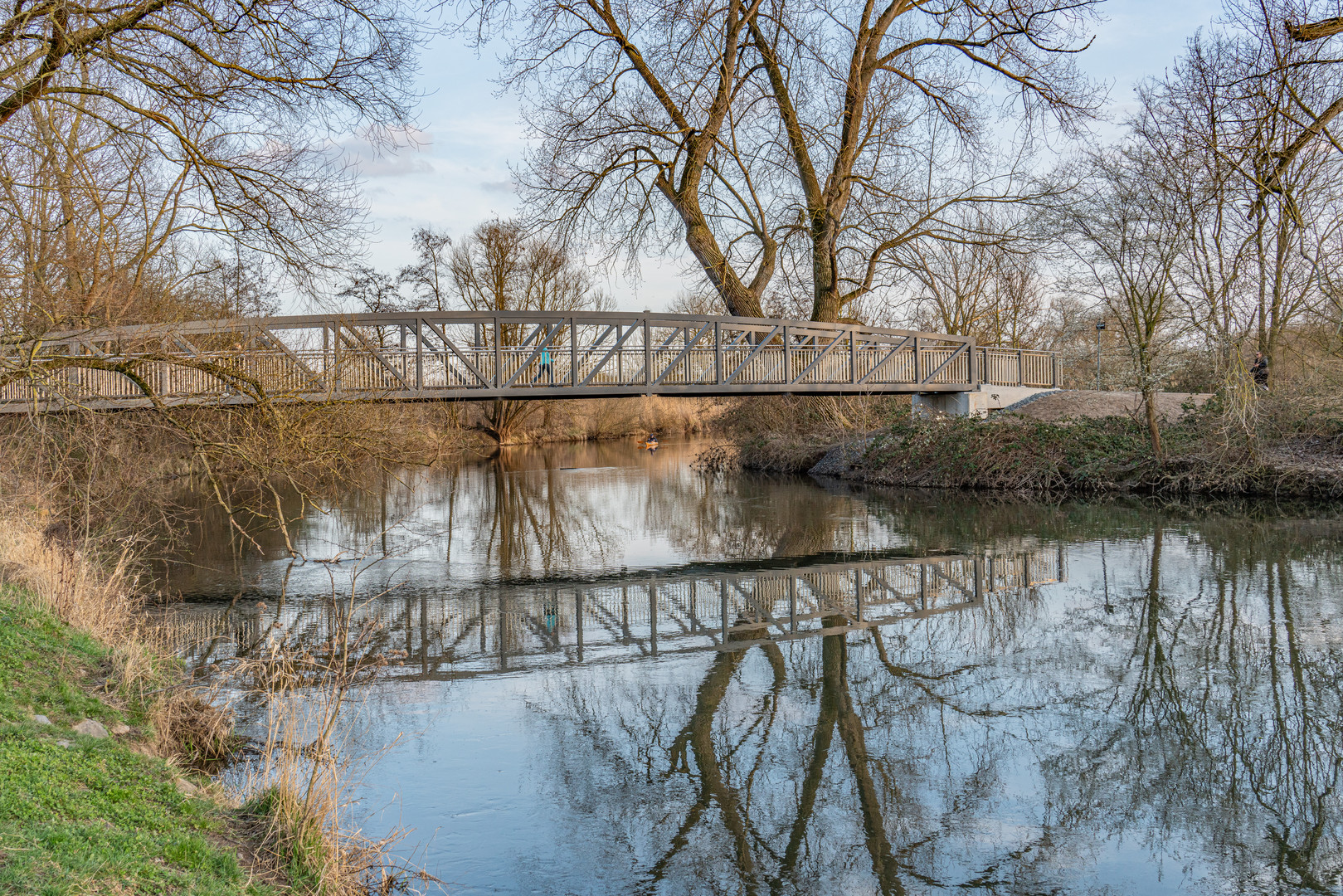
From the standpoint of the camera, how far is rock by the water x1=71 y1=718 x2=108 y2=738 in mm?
5442

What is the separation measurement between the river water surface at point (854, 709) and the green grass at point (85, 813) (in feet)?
3.62

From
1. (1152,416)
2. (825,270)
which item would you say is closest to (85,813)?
(1152,416)

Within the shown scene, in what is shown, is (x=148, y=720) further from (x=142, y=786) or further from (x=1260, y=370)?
(x=1260, y=370)

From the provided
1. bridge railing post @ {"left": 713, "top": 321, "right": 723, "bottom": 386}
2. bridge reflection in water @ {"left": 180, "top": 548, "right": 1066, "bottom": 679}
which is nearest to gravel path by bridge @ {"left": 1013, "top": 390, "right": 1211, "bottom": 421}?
bridge railing post @ {"left": 713, "top": 321, "right": 723, "bottom": 386}

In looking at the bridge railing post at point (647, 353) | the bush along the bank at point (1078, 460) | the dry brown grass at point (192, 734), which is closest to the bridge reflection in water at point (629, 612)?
the dry brown grass at point (192, 734)

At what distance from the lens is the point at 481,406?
151 feet

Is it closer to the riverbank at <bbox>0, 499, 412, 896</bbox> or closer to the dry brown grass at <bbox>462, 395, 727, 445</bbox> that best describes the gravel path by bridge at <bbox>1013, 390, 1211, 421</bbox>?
the dry brown grass at <bbox>462, 395, 727, 445</bbox>

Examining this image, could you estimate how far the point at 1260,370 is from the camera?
17984mm

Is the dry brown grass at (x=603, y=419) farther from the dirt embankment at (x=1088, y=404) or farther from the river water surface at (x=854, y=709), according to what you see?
the river water surface at (x=854, y=709)

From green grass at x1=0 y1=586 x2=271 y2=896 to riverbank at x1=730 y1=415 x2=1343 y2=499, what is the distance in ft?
60.7

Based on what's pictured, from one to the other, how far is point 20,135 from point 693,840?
1308 centimetres

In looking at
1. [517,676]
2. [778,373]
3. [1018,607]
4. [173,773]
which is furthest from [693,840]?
[778,373]

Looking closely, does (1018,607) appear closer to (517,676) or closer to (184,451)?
(517,676)

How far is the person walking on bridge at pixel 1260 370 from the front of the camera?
17.1 m
